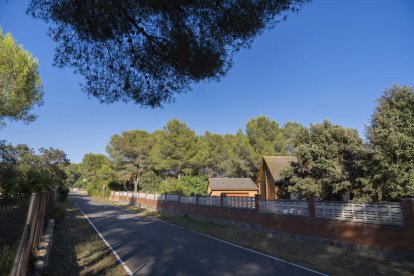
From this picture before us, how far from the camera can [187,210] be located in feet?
85.0

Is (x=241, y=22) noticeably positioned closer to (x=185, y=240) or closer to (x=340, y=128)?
(x=185, y=240)

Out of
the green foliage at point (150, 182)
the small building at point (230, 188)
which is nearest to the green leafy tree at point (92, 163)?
the green foliage at point (150, 182)

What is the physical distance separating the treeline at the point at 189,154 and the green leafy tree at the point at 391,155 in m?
27.4

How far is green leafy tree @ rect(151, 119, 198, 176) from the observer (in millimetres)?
46219

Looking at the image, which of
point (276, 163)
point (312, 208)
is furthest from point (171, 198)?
point (312, 208)

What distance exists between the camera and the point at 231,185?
41.8 meters

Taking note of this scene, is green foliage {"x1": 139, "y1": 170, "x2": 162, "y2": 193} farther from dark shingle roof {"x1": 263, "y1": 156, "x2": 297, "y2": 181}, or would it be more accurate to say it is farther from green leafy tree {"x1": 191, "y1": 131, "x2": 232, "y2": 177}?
dark shingle roof {"x1": 263, "y1": 156, "x2": 297, "y2": 181}

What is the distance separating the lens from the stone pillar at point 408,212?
28.1ft

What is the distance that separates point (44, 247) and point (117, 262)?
7.26 ft

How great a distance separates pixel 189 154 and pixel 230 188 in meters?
9.44

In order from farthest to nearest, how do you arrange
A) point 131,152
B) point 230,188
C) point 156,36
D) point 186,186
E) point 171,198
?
point 131,152 < point 230,188 < point 186,186 < point 171,198 < point 156,36

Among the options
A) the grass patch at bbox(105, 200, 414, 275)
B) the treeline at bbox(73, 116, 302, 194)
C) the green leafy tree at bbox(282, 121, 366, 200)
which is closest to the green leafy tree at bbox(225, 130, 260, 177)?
the treeline at bbox(73, 116, 302, 194)

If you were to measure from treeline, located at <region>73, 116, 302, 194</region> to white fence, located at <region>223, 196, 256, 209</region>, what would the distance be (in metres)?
18.7

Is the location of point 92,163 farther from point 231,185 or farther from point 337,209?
point 337,209
